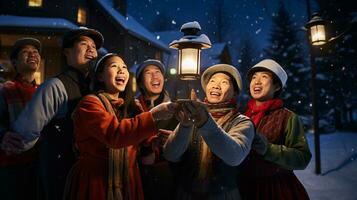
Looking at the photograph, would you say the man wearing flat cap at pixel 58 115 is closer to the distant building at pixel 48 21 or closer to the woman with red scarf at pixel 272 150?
the woman with red scarf at pixel 272 150

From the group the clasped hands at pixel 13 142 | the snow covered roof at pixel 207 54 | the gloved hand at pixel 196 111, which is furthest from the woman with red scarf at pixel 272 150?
the snow covered roof at pixel 207 54

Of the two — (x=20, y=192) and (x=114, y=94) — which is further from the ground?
(x=114, y=94)

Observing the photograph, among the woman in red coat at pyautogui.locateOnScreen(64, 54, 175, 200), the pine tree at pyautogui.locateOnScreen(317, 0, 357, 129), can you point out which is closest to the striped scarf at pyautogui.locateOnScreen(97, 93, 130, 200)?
the woman in red coat at pyautogui.locateOnScreen(64, 54, 175, 200)

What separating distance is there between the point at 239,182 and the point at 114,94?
71.3 inches

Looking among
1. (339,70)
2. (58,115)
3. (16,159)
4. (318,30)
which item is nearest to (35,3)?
(318,30)

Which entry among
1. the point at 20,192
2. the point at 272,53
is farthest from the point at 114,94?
the point at 272,53

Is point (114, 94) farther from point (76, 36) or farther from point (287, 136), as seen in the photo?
point (287, 136)

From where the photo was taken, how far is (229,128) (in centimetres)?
306

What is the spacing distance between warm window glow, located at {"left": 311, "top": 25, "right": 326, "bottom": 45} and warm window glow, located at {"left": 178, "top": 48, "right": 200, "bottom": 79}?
7.47 meters

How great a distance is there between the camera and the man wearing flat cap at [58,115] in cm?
295

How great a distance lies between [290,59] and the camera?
2786 centimetres

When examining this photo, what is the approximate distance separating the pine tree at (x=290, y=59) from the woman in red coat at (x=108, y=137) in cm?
2478

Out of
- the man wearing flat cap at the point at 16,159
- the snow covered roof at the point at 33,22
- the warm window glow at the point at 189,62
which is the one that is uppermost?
the snow covered roof at the point at 33,22

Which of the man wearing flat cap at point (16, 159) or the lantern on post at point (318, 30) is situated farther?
the lantern on post at point (318, 30)
